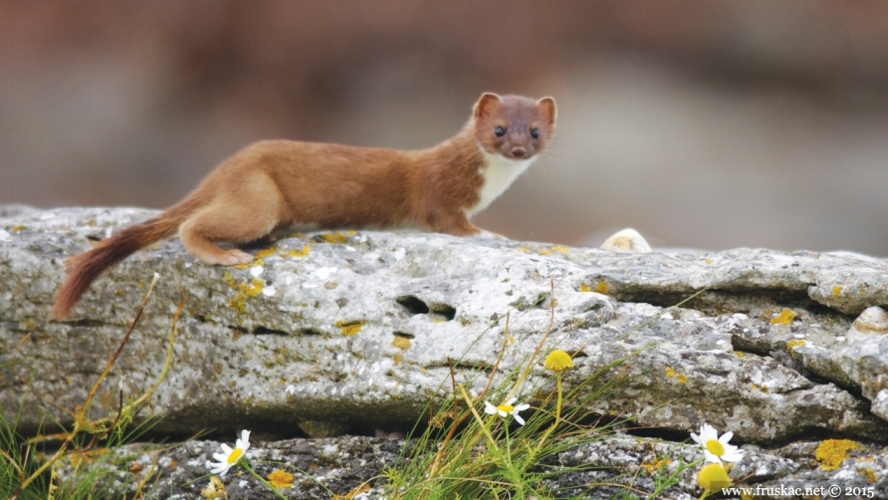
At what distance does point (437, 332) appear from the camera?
Result: 127 inches

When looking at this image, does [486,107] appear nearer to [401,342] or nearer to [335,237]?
[335,237]

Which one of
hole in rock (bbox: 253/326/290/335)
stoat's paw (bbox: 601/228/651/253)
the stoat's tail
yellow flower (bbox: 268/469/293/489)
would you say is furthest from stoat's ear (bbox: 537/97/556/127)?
yellow flower (bbox: 268/469/293/489)

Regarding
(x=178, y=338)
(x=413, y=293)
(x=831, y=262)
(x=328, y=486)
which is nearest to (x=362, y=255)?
(x=413, y=293)

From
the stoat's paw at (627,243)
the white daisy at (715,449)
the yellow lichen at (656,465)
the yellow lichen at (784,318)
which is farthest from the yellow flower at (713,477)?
the stoat's paw at (627,243)

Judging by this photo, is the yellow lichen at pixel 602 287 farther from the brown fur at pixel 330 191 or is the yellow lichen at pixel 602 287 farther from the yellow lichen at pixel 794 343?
the brown fur at pixel 330 191

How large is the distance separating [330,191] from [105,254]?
1205mm

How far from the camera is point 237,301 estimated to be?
11.8 feet

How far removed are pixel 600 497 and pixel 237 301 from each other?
1.58 meters

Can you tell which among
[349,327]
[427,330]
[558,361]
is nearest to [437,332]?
[427,330]

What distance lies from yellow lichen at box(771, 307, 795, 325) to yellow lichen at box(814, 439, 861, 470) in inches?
18.5

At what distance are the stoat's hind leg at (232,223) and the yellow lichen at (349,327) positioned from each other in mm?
571

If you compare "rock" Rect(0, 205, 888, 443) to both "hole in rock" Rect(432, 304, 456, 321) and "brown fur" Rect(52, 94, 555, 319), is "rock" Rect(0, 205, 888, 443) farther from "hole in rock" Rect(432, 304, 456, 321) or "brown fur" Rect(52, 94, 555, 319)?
"brown fur" Rect(52, 94, 555, 319)

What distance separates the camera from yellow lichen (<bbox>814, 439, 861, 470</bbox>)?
2.58m

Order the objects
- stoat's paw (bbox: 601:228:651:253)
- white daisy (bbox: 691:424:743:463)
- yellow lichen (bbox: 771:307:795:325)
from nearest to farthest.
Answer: white daisy (bbox: 691:424:743:463), yellow lichen (bbox: 771:307:795:325), stoat's paw (bbox: 601:228:651:253)
